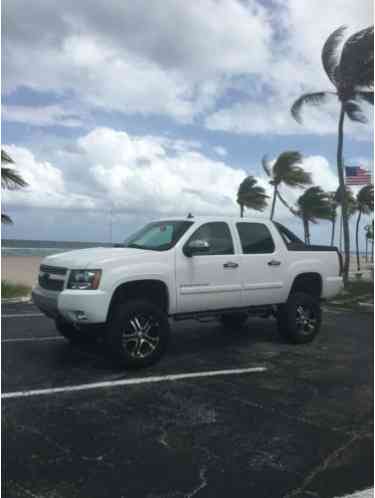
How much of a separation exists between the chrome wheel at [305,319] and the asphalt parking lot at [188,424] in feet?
2.00

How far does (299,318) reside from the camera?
7.38m

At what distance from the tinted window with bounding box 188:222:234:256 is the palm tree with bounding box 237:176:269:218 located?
117 ft

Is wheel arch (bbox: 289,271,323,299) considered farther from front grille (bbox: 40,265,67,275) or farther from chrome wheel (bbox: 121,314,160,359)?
front grille (bbox: 40,265,67,275)

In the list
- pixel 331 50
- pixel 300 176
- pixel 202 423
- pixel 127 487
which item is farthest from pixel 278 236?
pixel 300 176

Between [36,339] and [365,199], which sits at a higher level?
[365,199]

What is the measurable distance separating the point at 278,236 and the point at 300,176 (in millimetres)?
27534

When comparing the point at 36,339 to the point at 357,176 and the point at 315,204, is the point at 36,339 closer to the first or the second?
the point at 357,176

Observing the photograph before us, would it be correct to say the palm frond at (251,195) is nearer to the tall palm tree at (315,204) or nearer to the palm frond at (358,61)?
the tall palm tree at (315,204)

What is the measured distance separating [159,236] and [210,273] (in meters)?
0.92

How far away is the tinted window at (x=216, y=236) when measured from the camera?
21.1ft

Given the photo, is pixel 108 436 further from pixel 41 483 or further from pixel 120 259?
pixel 120 259

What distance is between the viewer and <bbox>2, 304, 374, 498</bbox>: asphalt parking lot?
304cm

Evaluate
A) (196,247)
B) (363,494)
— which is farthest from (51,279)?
(363,494)

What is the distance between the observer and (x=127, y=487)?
2947 mm
